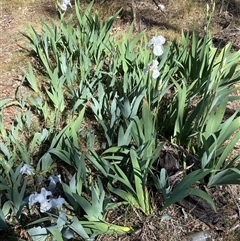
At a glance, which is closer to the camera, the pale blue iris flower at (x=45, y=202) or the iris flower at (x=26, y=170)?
the pale blue iris flower at (x=45, y=202)

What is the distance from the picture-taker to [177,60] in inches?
98.9

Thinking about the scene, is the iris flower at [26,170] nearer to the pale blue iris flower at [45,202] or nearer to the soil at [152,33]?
the pale blue iris flower at [45,202]

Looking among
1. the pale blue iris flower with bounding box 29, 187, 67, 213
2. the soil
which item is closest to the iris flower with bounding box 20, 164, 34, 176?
the pale blue iris flower with bounding box 29, 187, 67, 213

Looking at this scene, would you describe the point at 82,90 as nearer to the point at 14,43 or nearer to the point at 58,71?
the point at 58,71

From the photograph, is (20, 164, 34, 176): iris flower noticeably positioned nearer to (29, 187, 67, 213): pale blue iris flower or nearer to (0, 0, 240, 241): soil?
(29, 187, 67, 213): pale blue iris flower

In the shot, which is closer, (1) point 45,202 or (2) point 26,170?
(1) point 45,202

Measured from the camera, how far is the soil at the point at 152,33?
1.76 m

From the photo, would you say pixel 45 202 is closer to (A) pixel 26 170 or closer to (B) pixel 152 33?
(A) pixel 26 170

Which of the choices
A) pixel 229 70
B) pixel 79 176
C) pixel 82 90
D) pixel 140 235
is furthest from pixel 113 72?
pixel 140 235

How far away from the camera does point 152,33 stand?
11.3 feet

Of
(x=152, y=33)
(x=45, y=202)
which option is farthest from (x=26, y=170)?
(x=152, y=33)

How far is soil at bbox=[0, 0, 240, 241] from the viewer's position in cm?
176

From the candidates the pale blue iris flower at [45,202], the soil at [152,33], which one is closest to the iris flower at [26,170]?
the pale blue iris flower at [45,202]

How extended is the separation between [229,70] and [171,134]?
0.57 m
